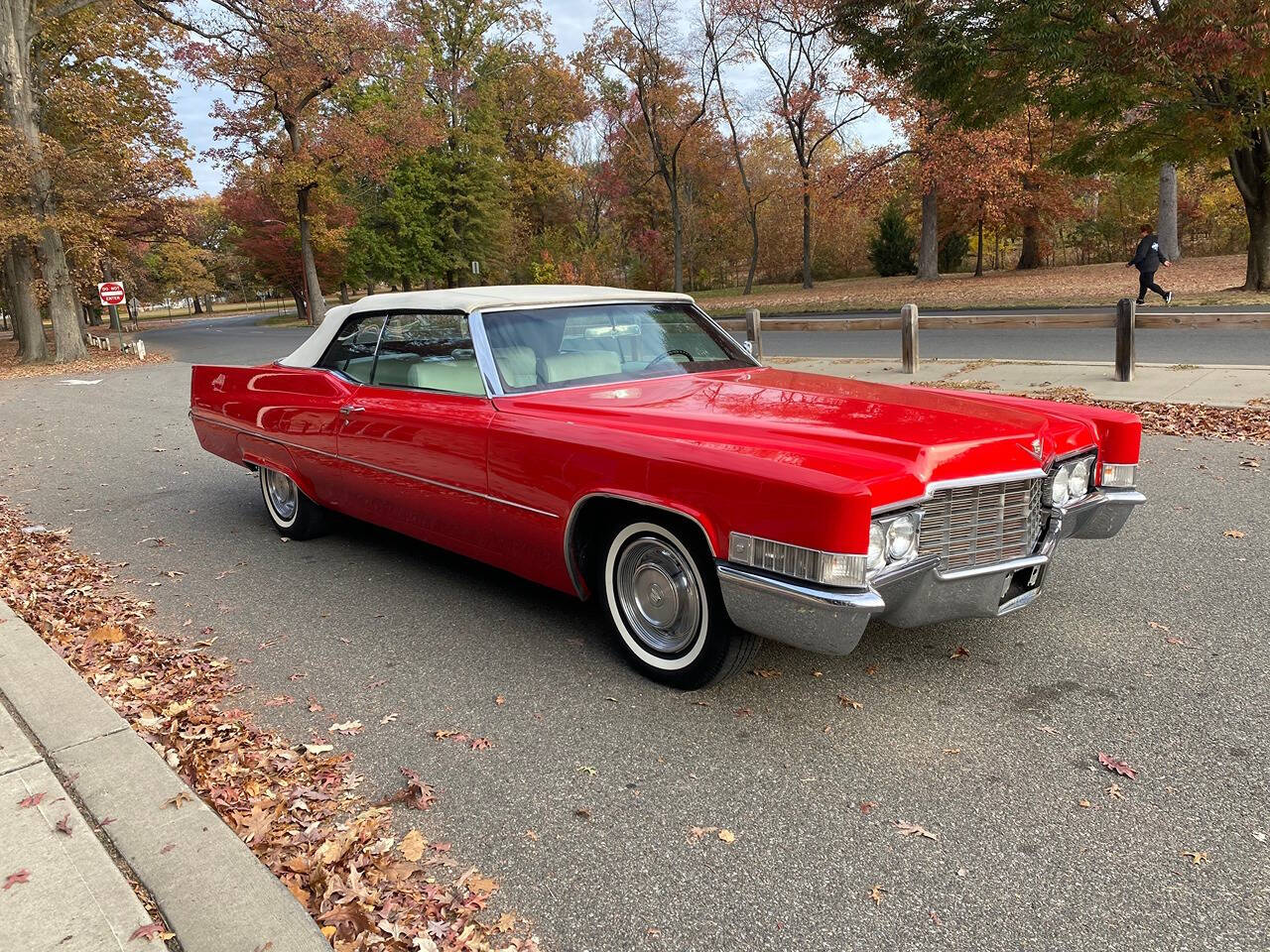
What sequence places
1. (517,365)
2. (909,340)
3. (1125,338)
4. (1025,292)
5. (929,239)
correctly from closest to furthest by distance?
(517,365) < (1125,338) < (909,340) < (1025,292) < (929,239)

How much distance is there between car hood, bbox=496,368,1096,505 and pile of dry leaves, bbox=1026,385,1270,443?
4.23 m

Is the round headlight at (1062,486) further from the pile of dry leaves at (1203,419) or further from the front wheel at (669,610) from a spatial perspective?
the pile of dry leaves at (1203,419)

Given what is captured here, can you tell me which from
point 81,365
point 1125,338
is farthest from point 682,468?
point 81,365

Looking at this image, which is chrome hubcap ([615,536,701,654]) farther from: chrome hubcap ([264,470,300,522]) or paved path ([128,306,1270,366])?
paved path ([128,306,1270,366])

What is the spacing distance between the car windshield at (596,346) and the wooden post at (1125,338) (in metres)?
6.92

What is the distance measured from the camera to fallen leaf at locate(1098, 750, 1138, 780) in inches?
113

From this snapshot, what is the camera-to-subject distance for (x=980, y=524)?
10.3ft

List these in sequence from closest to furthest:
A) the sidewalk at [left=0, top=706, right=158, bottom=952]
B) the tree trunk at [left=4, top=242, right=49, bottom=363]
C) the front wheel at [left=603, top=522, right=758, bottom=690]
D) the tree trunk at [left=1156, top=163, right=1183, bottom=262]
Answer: the sidewalk at [left=0, top=706, right=158, bottom=952] → the front wheel at [left=603, top=522, right=758, bottom=690] → the tree trunk at [left=4, top=242, right=49, bottom=363] → the tree trunk at [left=1156, top=163, right=1183, bottom=262]

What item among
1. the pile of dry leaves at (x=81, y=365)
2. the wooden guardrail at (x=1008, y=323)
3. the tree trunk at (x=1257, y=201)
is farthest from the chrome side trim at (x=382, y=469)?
the tree trunk at (x=1257, y=201)

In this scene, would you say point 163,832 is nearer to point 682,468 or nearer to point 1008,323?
point 682,468

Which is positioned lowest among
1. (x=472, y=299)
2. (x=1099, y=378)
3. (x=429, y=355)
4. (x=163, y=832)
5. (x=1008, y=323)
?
(x=163, y=832)

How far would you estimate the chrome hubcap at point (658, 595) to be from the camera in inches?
134

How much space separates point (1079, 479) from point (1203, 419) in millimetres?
5602

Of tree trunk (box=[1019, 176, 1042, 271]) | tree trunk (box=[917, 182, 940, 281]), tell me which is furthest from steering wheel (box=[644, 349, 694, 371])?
tree trunk (box=[1019, 176, 1042, 271])
